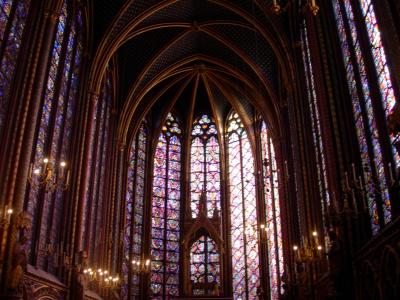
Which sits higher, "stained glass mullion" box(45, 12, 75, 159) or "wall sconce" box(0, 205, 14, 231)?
"stained glass mullion" box(45, 12, 75, 159)

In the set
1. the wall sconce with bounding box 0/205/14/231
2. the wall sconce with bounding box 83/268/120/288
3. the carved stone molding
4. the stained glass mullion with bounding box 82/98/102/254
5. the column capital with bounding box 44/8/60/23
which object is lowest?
the carved stone molding

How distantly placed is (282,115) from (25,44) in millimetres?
13545

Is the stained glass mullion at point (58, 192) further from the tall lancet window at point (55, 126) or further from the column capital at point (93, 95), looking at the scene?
the column capital at point (93, 95)

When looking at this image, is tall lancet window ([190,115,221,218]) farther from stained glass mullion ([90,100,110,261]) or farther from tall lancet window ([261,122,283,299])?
stained glass mullion ([90,100,110,261])

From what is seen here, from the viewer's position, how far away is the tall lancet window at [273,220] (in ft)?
84.0

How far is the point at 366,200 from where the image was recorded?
12977mm

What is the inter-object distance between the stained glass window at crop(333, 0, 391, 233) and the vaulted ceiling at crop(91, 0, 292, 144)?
22.4ft

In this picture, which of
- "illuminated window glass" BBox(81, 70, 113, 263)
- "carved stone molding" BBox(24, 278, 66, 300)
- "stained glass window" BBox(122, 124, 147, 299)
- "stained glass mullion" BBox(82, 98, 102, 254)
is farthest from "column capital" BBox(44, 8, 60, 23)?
"stained glass window" BBox(122, 124, 147, 299)

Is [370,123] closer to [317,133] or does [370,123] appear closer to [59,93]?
[317,133]

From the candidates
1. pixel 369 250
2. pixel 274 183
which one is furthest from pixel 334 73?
pixel 274 183

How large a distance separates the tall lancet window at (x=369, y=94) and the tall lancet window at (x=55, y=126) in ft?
32.1

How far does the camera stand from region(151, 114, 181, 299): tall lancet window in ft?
91.4

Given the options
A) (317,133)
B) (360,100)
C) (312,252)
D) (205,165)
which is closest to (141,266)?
(205,165)

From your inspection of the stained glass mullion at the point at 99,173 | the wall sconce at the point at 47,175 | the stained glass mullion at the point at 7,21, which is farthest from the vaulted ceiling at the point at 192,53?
the stained glass mullion at the point at 7,21
